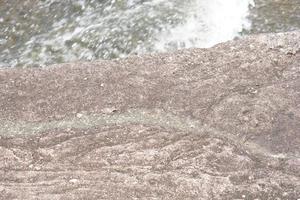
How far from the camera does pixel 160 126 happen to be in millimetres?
4895

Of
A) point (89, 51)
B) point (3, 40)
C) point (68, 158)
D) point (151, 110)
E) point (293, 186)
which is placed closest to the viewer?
point (293, 186)

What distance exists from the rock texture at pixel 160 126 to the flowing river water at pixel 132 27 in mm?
518

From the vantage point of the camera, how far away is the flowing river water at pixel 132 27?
607cm

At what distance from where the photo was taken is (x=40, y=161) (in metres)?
4.69

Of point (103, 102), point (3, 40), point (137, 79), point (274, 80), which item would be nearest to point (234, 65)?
point (274, 80)

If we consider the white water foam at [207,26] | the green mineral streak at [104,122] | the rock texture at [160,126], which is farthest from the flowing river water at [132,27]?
the green mineral streak at [104,122]

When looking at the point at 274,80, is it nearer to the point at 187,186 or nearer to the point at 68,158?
the point at 187,186

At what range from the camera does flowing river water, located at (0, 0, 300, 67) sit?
6.07 meters

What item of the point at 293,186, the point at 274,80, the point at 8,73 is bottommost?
the point at 293,186

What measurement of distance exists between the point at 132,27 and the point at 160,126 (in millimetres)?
1779

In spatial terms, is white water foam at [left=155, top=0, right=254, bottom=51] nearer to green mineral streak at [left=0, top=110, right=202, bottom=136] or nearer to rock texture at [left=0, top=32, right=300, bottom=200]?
rock texture at [left=0, top=32, right=300, bottom=200]

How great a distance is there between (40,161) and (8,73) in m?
1.39

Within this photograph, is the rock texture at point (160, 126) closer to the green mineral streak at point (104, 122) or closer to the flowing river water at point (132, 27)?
the green mineral streak at point (104, 122)

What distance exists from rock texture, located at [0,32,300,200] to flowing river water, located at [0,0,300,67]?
1.70ft
